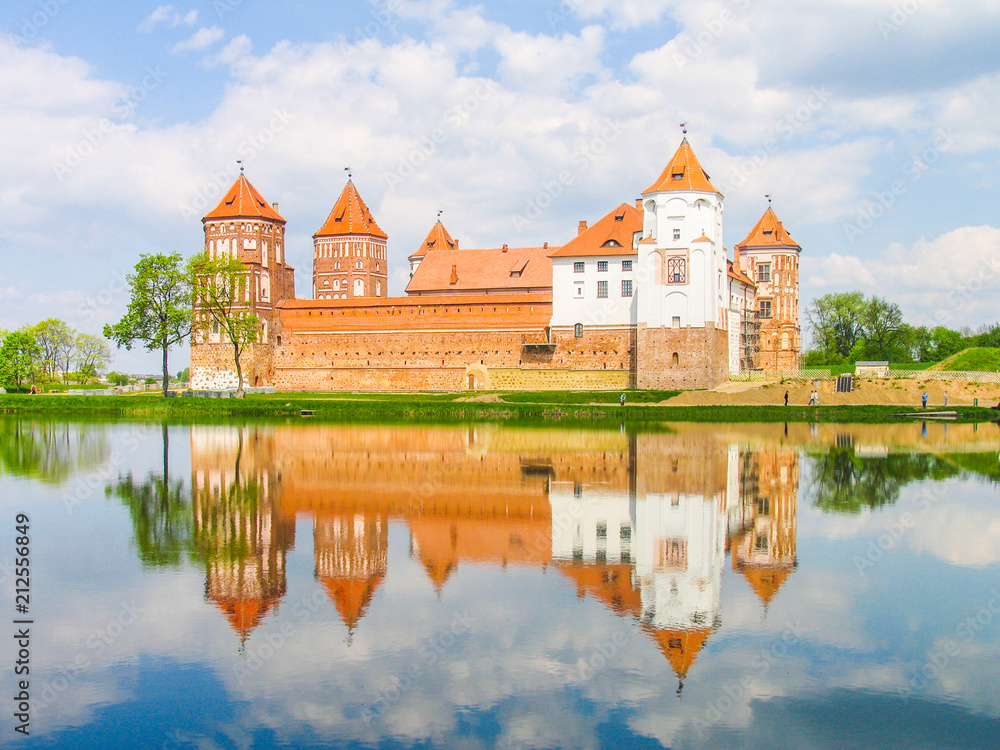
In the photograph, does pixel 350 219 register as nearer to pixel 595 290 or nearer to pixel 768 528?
pixel 595 290

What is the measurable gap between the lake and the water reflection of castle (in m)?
0.06

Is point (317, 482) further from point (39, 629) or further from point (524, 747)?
point (524, 747)

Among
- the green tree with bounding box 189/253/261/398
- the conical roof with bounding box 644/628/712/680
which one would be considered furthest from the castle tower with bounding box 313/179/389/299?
the conical roof with bounding box 644/628/712/680

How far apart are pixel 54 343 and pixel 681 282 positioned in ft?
173

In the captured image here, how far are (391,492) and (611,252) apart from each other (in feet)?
105

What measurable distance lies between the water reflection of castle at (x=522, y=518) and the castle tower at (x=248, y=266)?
28.8m

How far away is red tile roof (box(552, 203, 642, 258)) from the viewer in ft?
151

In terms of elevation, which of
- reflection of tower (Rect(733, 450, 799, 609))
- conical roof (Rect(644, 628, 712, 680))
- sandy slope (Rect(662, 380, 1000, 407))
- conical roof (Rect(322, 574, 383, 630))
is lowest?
conical roof (Rect(644, 628, 712, 680))

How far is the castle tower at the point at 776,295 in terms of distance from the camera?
2104 inches

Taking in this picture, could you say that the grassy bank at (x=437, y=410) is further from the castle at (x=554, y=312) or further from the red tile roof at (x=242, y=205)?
the red tile roof at (x=242, y=205)

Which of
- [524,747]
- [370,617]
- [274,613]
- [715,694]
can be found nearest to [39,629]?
[274,613]

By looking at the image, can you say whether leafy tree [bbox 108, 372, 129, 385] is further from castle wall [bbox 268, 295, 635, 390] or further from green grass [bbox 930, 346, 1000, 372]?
green grass [bbox 930, 346, 1000, 372]

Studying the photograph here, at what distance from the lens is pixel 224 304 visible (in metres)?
48.1

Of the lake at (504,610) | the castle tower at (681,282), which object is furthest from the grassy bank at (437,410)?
the lake at (504,610)
